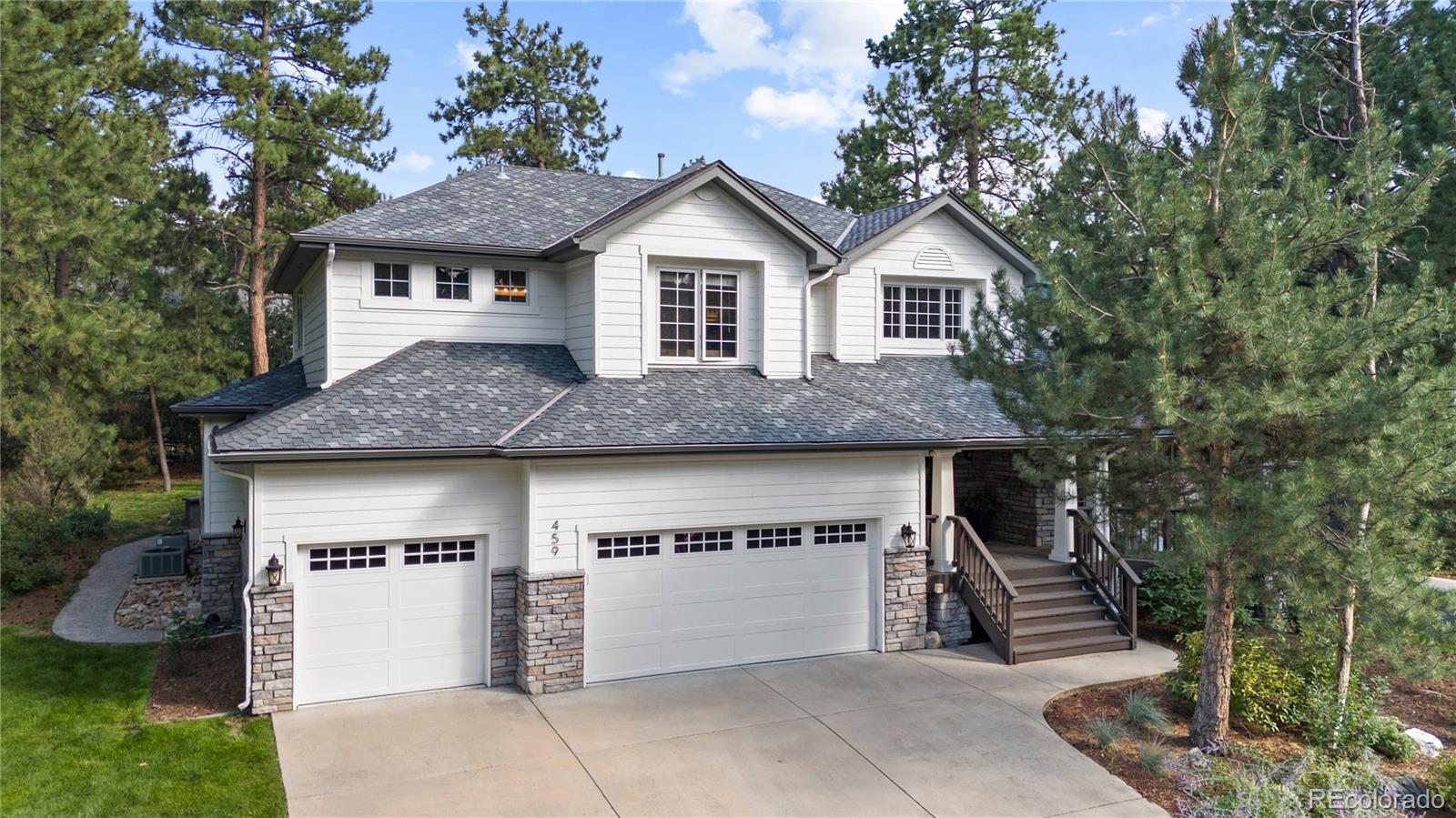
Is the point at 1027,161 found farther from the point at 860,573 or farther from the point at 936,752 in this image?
the point at 936,752

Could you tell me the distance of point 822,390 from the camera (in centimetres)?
1326

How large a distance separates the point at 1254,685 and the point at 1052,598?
10.8 ft

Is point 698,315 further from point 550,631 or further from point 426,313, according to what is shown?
point 550,631

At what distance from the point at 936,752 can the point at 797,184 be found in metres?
25.5

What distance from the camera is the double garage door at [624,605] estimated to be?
1003 centimetres

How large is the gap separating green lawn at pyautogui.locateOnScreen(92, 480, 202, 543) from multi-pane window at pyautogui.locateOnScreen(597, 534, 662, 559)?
15312mm

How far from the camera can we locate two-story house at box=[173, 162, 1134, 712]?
10047 mm

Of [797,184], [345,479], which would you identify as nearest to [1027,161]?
[797,184]

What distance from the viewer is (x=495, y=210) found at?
14133 mm

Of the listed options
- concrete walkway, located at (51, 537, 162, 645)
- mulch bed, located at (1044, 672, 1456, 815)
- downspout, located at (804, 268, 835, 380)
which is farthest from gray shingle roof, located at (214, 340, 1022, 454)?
concrete walkway, located at (51, 537, 162, 645)

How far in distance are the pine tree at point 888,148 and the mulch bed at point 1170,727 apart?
66.4 feet

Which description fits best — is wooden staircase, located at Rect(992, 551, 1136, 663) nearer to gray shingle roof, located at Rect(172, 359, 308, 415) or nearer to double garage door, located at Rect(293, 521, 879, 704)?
double garage door, located at Rect(293, 521, 879, 704)

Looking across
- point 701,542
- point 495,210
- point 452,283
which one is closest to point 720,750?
point 701,542

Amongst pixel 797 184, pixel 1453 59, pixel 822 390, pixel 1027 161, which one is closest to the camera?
pixel 1453 59
